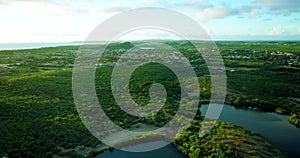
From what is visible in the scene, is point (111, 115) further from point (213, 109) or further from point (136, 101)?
point (213, 109)

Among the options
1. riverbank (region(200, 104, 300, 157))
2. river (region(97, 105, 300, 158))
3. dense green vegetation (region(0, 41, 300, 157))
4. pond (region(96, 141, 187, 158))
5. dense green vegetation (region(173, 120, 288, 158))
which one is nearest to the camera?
dense green vegetation (region(173, 120, 288, 158))

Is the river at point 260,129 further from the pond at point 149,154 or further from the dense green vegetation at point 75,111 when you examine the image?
the dense green vegetation at point 75,111

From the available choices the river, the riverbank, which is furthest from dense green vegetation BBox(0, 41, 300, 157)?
the riverbank

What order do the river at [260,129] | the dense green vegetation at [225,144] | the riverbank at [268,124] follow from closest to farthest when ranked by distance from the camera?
the dense green vegetation at [225,144] < the river at [260,129] < the riverbank at [268,124]

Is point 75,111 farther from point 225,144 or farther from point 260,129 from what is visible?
point 260,129

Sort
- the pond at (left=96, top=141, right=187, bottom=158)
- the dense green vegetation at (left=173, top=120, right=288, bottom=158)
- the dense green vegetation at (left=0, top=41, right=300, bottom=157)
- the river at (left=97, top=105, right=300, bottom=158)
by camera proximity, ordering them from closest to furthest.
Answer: the dense green vegetation at (left=173, top=120, right=288, bottom=158), the dense green vegetation at (left=0, top=41, right=300, bottom=157), the pond at (left=96, top=141, right=187, bottom=158), the river at (left=97, top=105, right=300, bottom=158)

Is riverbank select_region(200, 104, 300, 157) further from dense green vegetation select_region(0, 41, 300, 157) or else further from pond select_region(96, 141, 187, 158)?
pond select_region(96, 141, 187, 158)

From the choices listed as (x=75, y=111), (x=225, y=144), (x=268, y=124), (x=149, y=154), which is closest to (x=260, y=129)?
(x=268, y=124)

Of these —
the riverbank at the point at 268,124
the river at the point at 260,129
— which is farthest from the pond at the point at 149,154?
the riverbank at the point at 268,124

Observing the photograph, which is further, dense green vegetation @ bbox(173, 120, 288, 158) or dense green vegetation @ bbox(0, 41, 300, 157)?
dense green vegetation @ bbox(0, 41, 300, 157)

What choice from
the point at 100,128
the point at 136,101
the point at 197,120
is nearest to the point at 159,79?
the point at 136,101

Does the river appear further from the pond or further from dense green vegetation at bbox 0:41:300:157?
dense green vegetation at bbox 0:41:300:157

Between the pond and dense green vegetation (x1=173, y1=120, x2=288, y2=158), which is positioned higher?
dense green vegetation (x1=173, y1=120, x2=288, y2=158)
